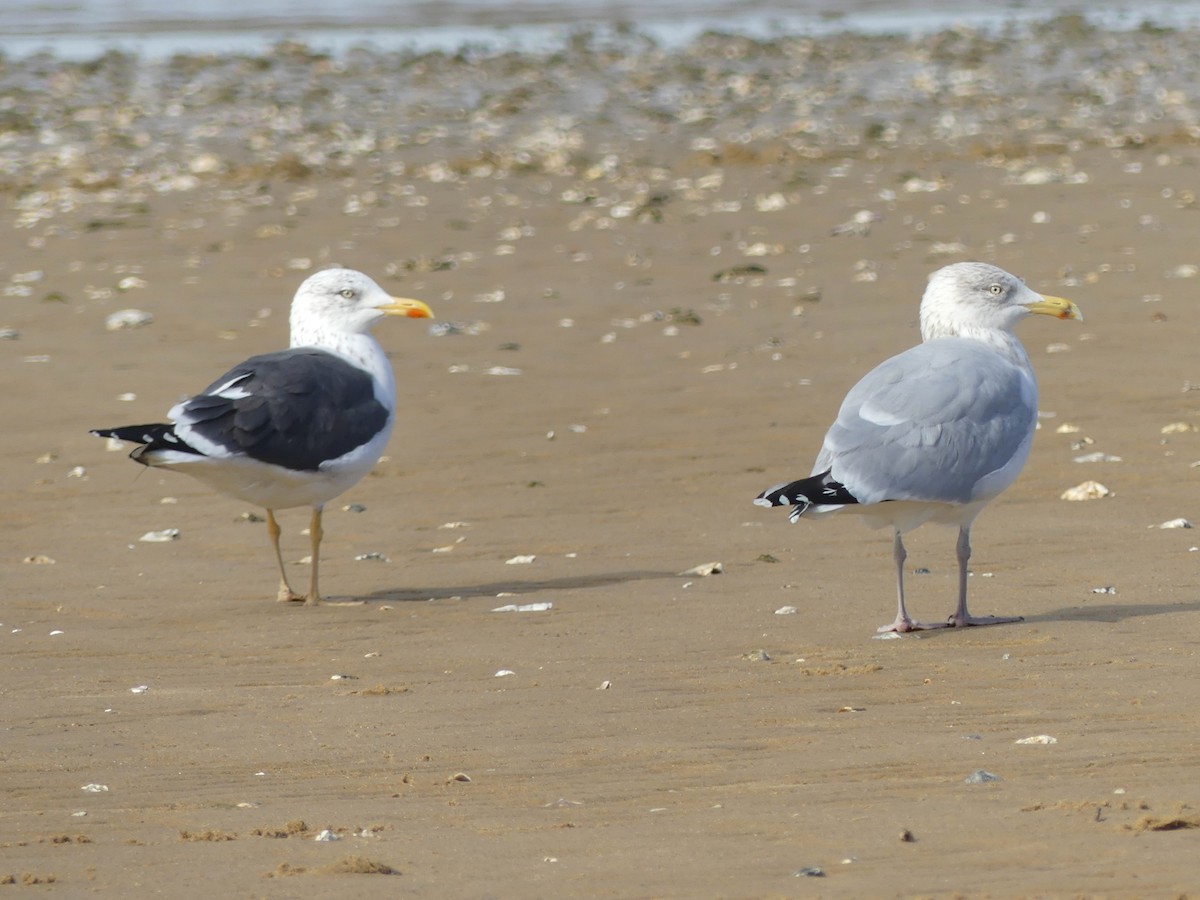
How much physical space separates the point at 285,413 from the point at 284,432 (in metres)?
0.08

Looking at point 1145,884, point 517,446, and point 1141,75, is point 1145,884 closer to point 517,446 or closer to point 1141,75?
point 517,446

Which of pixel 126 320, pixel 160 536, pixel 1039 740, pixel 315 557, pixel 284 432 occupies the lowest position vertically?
pixel 126 320

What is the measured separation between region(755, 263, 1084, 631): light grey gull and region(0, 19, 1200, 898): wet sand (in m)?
0.36

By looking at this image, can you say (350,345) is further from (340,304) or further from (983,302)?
(983,302)

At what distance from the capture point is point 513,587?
7.36m

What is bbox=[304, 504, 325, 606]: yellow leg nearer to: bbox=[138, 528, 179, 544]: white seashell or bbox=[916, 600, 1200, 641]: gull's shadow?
bbox=[138, 528, 179, 544]: white seashell

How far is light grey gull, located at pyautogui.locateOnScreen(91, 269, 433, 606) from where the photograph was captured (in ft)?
24.1

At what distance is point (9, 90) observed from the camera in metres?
25.8

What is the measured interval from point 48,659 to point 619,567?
2236 millimetres

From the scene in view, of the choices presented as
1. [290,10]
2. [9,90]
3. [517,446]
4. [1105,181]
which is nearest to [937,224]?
[1105,181]

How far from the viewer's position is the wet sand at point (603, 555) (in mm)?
4328

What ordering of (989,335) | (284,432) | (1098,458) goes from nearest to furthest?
(989,335) < (284,432) < (1098,458)

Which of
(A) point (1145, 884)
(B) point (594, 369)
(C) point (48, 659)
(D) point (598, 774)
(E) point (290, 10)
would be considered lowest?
(E) point (290, 10)

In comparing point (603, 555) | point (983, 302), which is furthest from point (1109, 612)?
point (603, 555)
